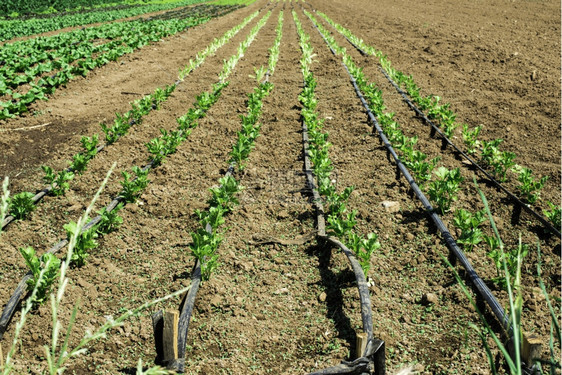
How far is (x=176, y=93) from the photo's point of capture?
9.40 m

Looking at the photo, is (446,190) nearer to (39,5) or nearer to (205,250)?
(205,250)

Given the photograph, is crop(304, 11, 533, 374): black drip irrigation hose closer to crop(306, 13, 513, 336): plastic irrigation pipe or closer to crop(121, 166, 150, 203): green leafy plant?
crop(306, 13, 513, 336): plastic irrigation pipe

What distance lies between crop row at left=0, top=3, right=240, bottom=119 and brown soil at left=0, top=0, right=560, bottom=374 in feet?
1.31

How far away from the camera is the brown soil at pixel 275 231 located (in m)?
3.04

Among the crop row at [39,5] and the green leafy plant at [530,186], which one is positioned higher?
the crop row at [39,5]

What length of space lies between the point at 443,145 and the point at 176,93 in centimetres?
586

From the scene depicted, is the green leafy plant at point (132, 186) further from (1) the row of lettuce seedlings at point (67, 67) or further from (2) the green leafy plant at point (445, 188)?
(1) the row of lettuce seedlings at point (67, 67)

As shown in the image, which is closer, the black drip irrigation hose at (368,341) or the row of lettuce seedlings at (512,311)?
the row of lettuce seedlings at (512,311)

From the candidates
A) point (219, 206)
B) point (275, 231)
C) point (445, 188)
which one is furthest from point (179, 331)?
point (445, 188)

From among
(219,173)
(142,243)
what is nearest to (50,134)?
(219,173)

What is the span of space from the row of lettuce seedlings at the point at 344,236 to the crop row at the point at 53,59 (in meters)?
5.87

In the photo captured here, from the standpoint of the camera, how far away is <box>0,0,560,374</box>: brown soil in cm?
304

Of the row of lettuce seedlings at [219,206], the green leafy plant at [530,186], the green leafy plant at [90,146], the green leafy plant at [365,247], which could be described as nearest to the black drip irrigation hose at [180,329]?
the row of lettuce seedlings at [219,206]

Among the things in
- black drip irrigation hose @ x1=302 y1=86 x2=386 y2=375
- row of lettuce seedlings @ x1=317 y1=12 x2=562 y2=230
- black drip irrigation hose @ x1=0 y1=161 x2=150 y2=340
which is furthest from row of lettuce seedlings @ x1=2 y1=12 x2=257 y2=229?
row of lettuce seedlings @ x1=317 y1=12 x2=562 y2=230
